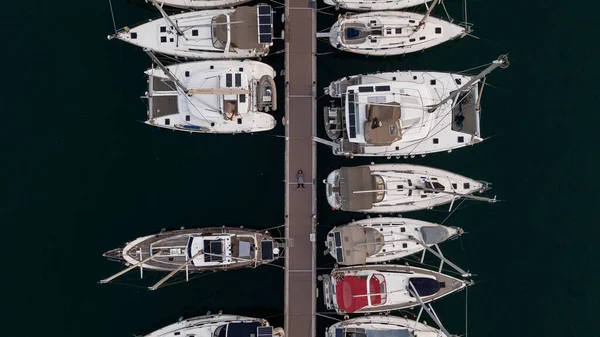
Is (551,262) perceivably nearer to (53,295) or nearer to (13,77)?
(53,295)

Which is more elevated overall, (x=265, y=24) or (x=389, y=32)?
(x=265, y=24)

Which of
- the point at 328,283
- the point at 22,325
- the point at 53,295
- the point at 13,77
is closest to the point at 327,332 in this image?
the point at 328,283

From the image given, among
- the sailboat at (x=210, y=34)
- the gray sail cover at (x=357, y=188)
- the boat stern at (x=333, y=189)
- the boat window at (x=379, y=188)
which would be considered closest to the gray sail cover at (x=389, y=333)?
the gray sail cover at (x=357, y=188)

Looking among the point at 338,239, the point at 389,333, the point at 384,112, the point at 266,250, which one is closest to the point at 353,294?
the point at 338,239

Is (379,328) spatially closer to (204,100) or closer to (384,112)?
(384,112)

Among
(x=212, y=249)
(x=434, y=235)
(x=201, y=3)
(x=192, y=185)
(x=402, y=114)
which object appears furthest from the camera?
(x=192, y=185)

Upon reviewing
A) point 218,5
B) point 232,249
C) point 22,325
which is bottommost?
point 22,325

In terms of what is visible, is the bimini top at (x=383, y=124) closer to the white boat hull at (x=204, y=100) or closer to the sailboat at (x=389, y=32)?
the sailboat at (x=389, y=32)
